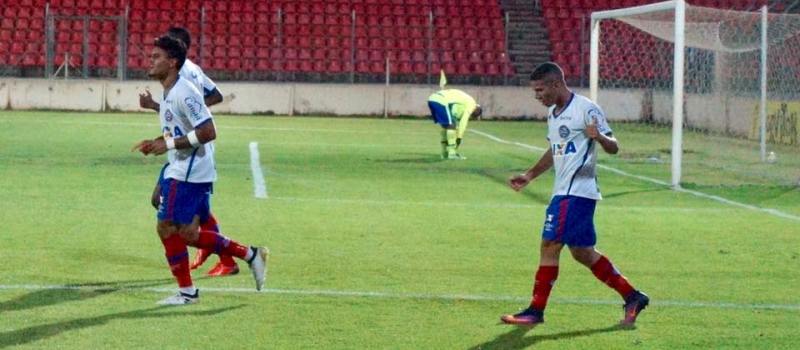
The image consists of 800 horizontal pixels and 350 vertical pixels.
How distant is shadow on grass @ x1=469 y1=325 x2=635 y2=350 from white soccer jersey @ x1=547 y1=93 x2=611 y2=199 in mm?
772

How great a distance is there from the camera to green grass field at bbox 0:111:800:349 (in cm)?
781

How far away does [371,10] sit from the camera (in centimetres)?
3956

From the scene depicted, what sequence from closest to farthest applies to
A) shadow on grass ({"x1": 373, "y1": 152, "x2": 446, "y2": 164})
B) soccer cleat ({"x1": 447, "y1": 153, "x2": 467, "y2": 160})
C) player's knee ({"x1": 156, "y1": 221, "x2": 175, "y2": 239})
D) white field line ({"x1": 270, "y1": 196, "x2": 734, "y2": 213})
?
player's knee ({"x1": 156, "y1": 221, "x2": 175, "y2": 239}) < white field line ({"x1": 270, "y1": 196, "x2": 734, "y2": 213}) < shadow on grass ({"x1": 373, "y1": 152, "x2": 446, "y2": 164}) < soccer cleat ({"x1": 447, "y1": 153, "x2": 467, "y2": 160})

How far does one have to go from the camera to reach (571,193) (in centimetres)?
812

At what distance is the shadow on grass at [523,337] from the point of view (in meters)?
7.49

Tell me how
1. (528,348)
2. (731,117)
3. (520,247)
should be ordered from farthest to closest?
(731,117) < (520,247) < (528,348)

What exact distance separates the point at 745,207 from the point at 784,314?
23.1ft

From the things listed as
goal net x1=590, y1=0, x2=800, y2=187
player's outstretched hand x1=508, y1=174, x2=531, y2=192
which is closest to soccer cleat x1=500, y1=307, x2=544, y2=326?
player's outstretched hand x1=508, y1=174, x2=531, y2=192

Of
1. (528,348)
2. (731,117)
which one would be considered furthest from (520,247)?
(731,117)

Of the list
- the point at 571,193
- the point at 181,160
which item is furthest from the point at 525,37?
the point at 571,193

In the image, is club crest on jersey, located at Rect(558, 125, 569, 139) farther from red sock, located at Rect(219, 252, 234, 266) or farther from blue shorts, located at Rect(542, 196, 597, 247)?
red sock, located at Rect(219, 252, 234, 266)

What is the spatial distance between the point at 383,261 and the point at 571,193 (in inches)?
110

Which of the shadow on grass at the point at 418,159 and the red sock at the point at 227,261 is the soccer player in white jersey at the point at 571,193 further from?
the shadow on grass at the point at 418,159

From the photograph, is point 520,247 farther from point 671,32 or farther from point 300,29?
point 300,29
